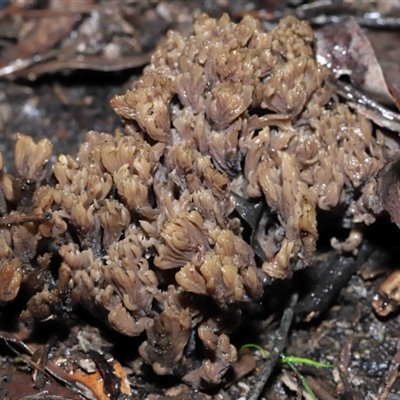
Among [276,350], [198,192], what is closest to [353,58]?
[198,192]

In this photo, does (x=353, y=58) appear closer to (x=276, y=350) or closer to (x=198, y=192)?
(x=198, y=192)

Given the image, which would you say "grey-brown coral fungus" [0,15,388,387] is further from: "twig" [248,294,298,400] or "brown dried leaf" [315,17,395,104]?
"brown dried leaf" [315,17,395,104]

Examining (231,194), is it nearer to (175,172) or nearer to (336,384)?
(175,172)

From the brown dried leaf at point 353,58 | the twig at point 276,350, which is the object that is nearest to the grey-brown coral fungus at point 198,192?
the twig at point 276,350

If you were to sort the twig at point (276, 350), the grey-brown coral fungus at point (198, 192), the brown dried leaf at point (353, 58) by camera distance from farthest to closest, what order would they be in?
1. the brown dried leaf at point (353, 58)
2. the twig at point (276, 350)
3. the grey-brown coral fungus at point (198, 192)

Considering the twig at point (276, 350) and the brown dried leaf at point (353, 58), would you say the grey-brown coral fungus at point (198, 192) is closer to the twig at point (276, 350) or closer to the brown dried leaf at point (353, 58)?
the twig at point (276, 350)

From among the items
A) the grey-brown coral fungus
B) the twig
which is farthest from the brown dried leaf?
the twig
